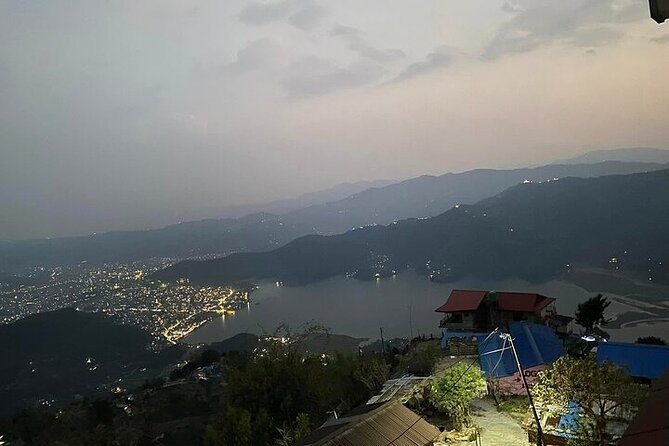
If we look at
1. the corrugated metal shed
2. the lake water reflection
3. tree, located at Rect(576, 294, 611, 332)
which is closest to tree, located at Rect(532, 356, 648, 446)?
the corrugated metal shed

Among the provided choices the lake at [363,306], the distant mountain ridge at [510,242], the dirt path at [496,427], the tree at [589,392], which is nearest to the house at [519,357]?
the dirt path at [496,427]

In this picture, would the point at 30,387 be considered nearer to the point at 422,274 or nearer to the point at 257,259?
the point at 422,274

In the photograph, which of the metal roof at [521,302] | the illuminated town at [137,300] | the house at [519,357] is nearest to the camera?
the house at [519,357]

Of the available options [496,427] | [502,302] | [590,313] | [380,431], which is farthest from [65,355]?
[380,431]

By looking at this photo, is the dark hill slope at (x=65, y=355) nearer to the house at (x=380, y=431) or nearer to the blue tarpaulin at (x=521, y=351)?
the blue tarpaulin at (x=521, y=351)

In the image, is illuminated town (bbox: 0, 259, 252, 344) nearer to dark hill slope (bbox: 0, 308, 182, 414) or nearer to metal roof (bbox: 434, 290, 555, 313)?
dark hill slope (bbox: 0, 308, 182, 414)

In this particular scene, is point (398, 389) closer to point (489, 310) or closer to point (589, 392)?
point (589, 392)

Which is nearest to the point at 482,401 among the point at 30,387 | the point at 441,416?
the point at 441,416
